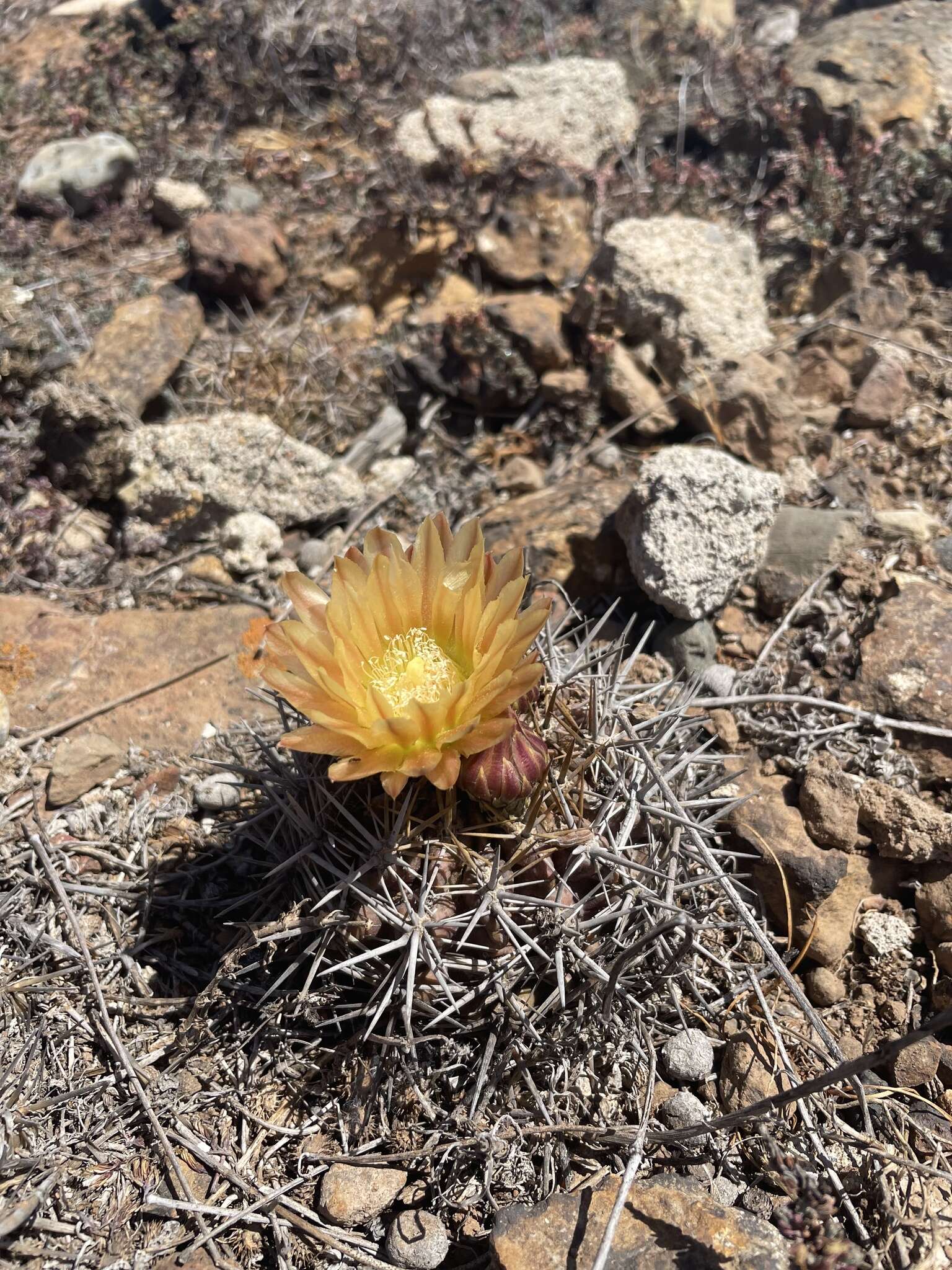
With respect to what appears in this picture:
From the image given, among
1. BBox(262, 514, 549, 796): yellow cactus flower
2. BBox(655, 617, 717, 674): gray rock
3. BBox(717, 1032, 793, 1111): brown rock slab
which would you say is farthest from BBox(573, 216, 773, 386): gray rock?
BBox(717, 1032, 793, 1111): brown rock slab

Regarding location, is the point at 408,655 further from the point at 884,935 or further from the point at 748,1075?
the point at 884,935

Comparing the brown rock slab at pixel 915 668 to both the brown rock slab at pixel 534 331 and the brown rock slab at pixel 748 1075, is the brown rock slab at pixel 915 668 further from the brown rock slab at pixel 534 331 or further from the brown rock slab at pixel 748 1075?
the brown rock slab at pixel 534 331

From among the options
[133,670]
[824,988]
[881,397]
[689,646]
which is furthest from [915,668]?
[133,670]

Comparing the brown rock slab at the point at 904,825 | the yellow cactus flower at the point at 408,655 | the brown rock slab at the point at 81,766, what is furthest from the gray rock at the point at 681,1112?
the brown rock slab at the point at 81,766

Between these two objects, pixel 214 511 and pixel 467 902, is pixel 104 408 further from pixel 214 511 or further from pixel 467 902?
pixel 467 902

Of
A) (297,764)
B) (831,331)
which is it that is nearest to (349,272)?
(831,331)

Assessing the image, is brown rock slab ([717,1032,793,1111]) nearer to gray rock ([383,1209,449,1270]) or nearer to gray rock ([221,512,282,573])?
gray rock ([383,1209,449,1270])
